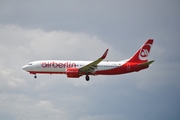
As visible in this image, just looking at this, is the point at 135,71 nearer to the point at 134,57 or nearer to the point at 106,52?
the point at 134,57

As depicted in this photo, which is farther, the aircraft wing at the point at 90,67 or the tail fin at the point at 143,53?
the tail fin at the point at 143,53

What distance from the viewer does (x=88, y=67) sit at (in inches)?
3930

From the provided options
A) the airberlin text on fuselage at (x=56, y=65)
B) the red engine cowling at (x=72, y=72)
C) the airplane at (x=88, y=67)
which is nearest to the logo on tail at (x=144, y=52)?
the airplane at (x=88, y=67)

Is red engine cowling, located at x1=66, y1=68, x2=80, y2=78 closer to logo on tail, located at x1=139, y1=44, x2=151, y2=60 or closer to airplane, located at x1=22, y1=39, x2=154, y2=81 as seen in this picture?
airplane, located at x1=22, y1=39, x2=154, y2=81

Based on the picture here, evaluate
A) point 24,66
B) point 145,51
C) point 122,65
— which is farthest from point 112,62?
point 24,66

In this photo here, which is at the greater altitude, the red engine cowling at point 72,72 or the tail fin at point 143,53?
the tail fin at point 143,53

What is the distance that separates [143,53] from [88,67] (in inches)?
630

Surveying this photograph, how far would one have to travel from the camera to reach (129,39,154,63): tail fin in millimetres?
104294

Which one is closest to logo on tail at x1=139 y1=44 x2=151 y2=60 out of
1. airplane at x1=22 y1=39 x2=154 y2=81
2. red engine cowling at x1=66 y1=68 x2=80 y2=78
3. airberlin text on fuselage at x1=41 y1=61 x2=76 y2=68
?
airplane at x1=22 y1=39 x2=154 y2=81

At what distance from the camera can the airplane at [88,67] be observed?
99.6 meters

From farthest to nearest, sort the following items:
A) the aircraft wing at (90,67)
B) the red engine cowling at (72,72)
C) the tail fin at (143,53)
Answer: the tail fin at (143,53) < the red engine cowling at (72,72) < the aircraft wing at (90,67)

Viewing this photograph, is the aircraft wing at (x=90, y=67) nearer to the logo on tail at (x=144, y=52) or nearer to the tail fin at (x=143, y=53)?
the tail fin at (x=143, y=53)

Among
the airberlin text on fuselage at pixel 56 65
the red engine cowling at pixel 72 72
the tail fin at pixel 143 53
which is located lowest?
the red engine cowling at pixel 72 72

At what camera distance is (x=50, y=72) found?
10094 centimetres
